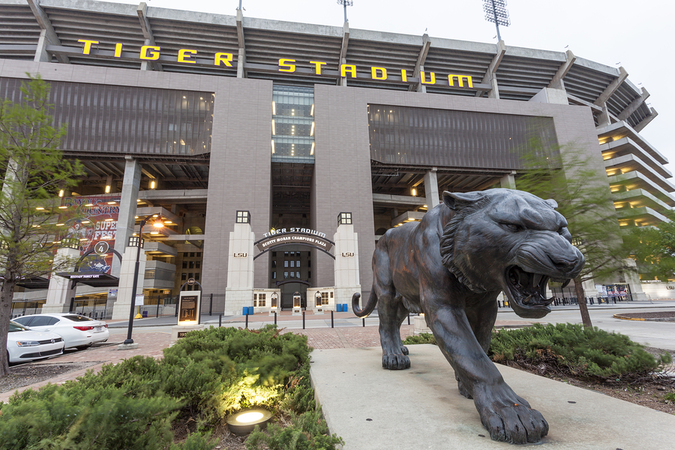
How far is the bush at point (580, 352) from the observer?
4113 mm

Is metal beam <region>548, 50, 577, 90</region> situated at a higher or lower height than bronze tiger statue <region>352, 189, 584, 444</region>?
higher

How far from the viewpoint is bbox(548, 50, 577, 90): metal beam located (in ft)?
149

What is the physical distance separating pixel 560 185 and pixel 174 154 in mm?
38332

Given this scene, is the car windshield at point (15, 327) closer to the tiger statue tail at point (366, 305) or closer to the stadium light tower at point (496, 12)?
the tiger statue tail at point (366, 305)

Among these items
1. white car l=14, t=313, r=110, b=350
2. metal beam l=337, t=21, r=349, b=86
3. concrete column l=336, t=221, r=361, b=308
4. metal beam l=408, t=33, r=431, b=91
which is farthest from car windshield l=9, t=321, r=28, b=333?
metal beam l=408, t=33, r=431, b=91

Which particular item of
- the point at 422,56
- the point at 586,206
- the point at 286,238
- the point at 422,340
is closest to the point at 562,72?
the point at 422,56

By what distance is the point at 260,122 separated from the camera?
37.5 meters

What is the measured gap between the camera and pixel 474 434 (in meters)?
2.11

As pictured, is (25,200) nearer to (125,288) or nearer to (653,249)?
(125,288)

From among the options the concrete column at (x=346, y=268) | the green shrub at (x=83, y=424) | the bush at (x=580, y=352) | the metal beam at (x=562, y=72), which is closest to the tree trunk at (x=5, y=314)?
the green shrub at (x=83, y=424)

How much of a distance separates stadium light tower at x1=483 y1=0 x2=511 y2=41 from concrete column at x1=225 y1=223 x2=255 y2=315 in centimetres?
5458

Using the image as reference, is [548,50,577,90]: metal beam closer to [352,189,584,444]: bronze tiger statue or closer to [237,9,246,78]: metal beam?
[237,9,246,78]: metal beam

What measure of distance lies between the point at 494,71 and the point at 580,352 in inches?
2024

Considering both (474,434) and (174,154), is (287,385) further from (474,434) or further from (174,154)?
(174,154)
